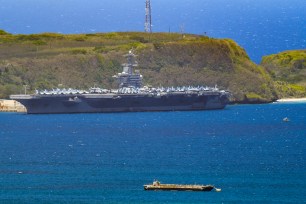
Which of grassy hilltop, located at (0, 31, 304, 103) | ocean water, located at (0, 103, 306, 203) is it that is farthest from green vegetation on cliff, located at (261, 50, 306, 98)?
ocean water, located at (0, 103, 306, 203)

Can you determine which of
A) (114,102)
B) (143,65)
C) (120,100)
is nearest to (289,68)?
(143,65)

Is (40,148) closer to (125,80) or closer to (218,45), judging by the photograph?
(125,80)

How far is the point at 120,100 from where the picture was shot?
457 feet

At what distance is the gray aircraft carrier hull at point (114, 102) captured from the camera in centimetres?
13675

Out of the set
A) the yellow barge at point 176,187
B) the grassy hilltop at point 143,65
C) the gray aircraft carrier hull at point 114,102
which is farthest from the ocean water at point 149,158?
the grassy hilltop at point 143,65

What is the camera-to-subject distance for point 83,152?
292 feet

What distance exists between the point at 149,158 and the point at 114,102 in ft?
184

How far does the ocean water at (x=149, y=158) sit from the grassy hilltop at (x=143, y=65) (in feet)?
112

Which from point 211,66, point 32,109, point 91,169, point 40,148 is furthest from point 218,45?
point 91,169

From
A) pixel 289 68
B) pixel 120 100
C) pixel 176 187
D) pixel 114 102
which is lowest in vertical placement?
pixel 176 187

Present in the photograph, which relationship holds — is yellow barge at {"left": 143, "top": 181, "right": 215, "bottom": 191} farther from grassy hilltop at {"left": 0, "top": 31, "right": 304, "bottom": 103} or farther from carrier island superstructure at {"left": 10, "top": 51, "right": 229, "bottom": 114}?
grassy hilltop at {"left": 0, "top": 31, "right": 304, "bottom": 103}

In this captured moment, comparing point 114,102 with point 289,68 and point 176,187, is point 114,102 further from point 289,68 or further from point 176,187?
point 176,187

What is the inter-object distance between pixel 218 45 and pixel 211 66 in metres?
5.33

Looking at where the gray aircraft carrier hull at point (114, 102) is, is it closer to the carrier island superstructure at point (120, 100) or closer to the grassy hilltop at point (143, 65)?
the carrier island superstructure at point (120, 100)
